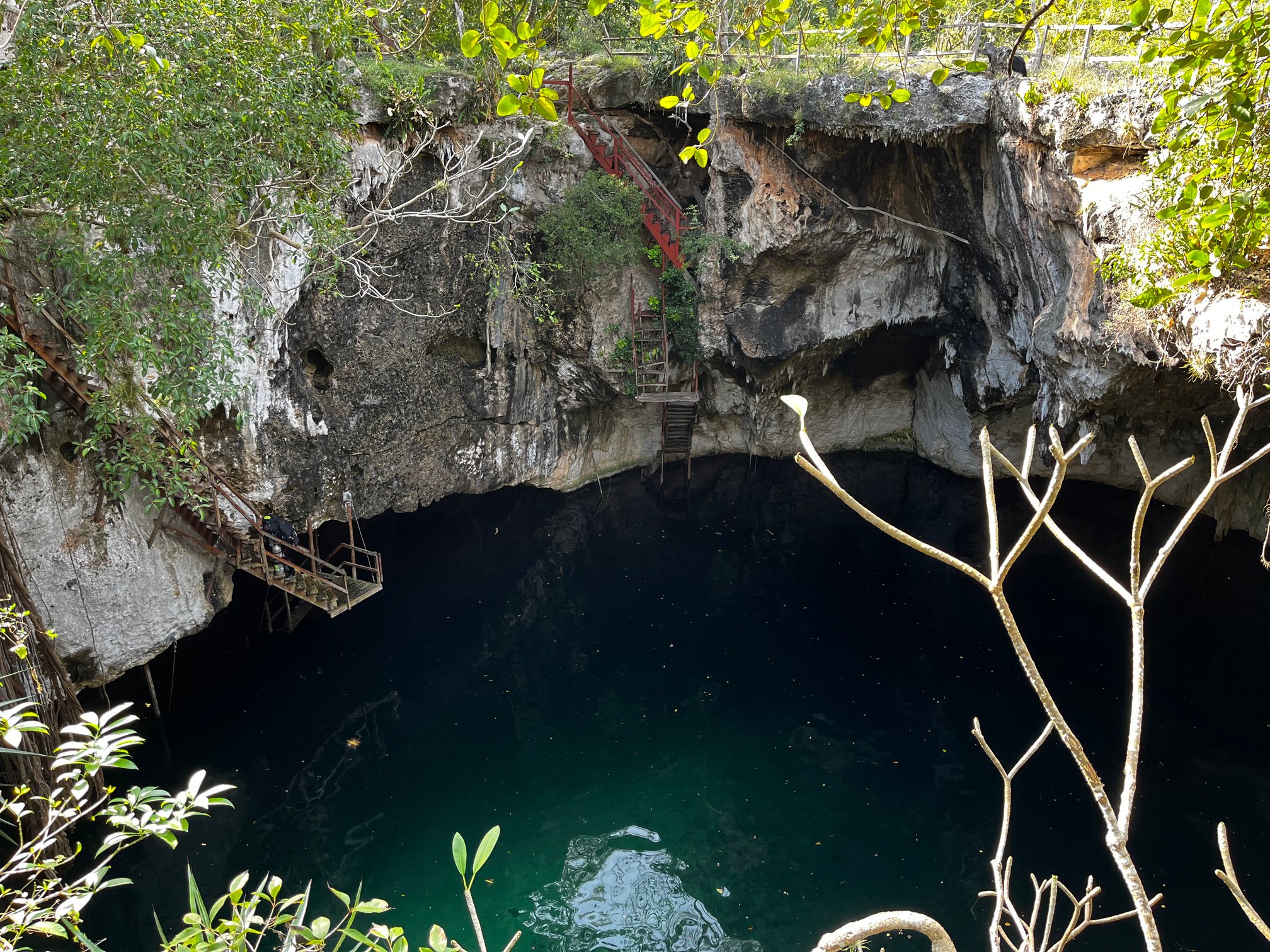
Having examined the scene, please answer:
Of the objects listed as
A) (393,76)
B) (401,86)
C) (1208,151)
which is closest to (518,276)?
(401,86)

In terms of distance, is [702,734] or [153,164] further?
[702,734]

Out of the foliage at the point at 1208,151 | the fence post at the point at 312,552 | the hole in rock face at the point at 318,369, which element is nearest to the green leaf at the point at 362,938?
the foliage at the point at 1208,151

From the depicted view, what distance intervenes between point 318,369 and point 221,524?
2774 mm

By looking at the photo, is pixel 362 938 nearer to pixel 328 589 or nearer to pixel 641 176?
pixel 328 589

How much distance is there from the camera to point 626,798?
852 centimetres

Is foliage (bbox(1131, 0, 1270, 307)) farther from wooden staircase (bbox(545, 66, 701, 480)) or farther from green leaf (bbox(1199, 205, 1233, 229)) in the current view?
wooden staircase (bbox(545, 66, 701, 480))

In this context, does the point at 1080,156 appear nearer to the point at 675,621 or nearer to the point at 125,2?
the point at 675,621

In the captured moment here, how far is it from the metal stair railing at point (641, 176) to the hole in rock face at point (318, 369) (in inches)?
182

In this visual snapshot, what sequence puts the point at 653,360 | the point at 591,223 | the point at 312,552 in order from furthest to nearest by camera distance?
the point at 653,360 → the point at 591,223 → the point at 312,552

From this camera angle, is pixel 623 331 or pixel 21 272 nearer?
pixel 21 272

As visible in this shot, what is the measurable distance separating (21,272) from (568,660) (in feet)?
22.5

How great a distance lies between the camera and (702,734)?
30.8 ft

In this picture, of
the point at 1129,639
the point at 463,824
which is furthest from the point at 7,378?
the point at 1129,639

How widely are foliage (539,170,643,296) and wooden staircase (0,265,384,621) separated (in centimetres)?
467
